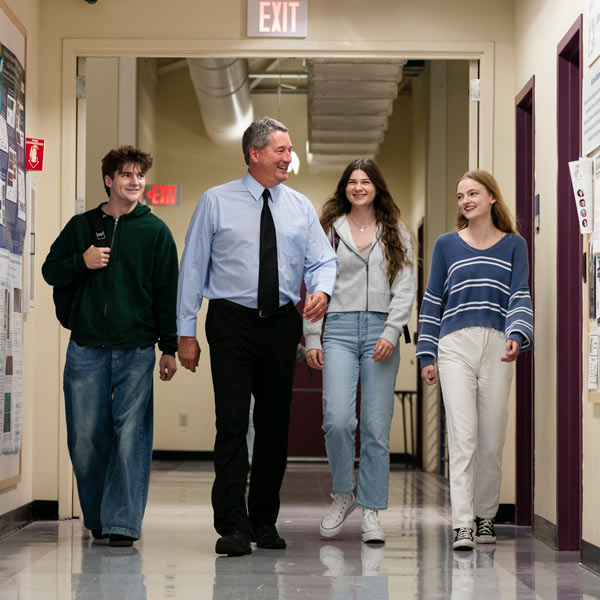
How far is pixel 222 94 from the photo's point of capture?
877cm

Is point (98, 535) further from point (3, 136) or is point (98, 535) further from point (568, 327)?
point (568, 327)

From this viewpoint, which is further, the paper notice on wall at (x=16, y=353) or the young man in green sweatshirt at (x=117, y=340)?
the paper notice on wall at (x=16, y=353)

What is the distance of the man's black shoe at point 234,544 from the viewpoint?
380 cm

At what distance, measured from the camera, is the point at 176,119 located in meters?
10.9

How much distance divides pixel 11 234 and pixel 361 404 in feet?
5.54

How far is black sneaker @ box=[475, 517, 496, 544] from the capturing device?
4422mm

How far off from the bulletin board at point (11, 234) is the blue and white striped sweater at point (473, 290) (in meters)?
1.76

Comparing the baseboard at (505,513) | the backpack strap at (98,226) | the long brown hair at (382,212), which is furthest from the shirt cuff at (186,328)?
the baseboard at (505,513)

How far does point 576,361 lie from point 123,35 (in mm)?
→ 2755

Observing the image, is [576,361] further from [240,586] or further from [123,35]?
[123,35]

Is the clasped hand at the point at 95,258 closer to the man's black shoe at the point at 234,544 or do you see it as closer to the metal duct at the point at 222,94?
the man's black shoe at the point at 234,544

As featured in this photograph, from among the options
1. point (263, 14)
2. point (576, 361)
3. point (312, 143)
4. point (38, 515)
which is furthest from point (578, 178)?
point (312, 143)

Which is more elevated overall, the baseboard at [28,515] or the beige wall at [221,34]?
the beige wall at [221,34]

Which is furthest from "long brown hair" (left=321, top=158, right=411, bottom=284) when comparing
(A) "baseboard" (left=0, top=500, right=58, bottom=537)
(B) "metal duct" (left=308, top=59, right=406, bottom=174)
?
(B) "metal duct" (left=308, top=59, right=406, bottom=174)
